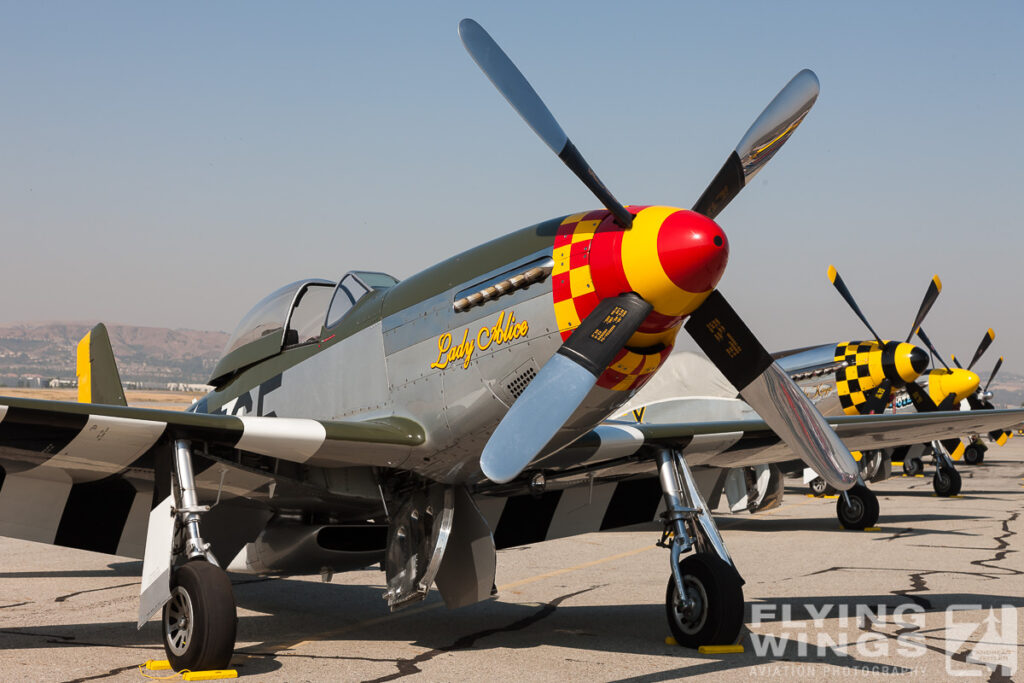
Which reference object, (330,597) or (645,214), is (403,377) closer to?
(645,214)

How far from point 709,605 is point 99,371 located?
6707 mm

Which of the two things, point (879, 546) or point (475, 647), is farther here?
point (879, 546)

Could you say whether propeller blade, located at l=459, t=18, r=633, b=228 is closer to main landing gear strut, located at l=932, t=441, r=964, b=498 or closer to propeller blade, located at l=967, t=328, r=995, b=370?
main landing gear strut, located at l=932, t=441, r=964, b=498

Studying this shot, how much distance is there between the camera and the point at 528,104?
511 centimetres

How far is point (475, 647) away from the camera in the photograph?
627 cm

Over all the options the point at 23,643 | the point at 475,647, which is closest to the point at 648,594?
the point at 475,647

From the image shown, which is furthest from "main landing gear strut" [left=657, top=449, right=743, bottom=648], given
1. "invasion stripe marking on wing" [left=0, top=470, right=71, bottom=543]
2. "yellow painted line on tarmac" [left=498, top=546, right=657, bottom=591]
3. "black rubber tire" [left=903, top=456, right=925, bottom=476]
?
"black rubber tire" [left=903, top=456, right=925, bottom=476]

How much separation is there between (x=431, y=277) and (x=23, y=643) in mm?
3583

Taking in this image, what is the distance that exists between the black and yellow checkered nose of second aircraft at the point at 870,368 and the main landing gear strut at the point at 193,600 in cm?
1385

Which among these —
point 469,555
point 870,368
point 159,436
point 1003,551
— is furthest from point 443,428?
point 870,368

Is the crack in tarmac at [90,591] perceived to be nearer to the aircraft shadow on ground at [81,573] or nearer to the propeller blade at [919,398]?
the aircraft shadow on ground at [81,573]

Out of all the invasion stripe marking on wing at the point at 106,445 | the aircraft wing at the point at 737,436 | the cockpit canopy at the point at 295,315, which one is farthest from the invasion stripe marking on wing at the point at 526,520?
the invasion stripe marking on wing at the point at 106,445

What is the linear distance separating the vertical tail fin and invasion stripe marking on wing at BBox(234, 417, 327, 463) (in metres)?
4.30

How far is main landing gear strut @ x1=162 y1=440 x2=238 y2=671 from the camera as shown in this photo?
17.1 feet
